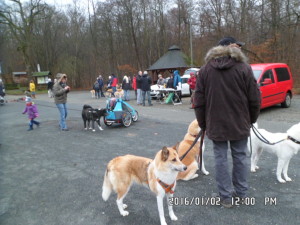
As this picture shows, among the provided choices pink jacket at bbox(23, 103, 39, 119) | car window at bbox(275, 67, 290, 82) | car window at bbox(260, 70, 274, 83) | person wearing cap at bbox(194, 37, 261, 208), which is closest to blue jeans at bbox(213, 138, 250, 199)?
person wearing cap at bbox(194, 37, 261, 208)

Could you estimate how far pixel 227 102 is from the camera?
2807 millimetres

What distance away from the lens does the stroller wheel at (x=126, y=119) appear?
8.71 m

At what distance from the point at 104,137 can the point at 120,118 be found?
4.47 ft

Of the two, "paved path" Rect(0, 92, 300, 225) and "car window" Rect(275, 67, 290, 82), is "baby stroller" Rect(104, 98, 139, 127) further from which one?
"car window" Rect(275, 67, 290, 82)

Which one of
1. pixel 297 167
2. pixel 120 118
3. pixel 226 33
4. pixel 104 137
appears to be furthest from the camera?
pixel 226 33

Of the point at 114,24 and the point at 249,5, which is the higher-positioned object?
the point at 114,24

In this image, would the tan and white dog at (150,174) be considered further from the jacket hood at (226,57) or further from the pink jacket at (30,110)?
the pink jacket at (30,110)

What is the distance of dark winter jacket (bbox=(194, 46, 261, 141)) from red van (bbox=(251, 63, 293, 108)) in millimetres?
7046

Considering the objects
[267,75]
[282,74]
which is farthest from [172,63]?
[267,75]

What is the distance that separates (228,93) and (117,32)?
34311mm

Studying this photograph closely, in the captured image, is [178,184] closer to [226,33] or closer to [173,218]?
[173,218]

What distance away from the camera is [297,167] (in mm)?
4301

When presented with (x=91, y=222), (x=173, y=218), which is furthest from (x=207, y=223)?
(x=91, y=222)

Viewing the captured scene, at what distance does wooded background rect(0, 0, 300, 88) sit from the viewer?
23344 mm
